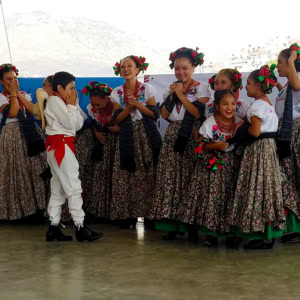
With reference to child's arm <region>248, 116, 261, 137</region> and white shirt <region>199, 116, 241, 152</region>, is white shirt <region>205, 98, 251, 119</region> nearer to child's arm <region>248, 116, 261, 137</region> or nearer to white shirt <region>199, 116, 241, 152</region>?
white shirt <region>199, 116, 241, 152</region>

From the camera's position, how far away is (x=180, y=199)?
14.4 ft

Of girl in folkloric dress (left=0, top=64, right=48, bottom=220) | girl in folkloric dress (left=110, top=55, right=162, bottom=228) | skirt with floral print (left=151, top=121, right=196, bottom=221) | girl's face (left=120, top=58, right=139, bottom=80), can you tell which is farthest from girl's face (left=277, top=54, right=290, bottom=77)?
girl in folkloric dress (left=0, top=64, right=48, bottom=220)

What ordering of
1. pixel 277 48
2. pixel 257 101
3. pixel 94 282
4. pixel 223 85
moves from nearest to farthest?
pixel 94 282 < pixel 257 101 < pixel 223 85 < pixel 277 48

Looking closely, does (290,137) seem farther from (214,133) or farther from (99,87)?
(99,87)

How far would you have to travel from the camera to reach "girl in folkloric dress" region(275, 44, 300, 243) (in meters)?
4.20

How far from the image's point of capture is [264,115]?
401 cm

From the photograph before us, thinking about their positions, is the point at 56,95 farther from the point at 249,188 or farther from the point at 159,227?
the point at 249,188

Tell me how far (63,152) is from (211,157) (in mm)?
1152

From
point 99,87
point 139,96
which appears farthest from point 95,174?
point 139,96

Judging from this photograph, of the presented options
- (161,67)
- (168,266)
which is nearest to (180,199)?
(168,266)

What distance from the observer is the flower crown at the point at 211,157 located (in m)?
4.12

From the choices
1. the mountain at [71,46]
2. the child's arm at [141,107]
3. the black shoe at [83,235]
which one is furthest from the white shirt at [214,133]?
the mountain at [71,46]

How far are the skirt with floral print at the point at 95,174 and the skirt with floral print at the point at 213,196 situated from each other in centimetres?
128

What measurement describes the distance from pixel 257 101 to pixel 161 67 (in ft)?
32.0
